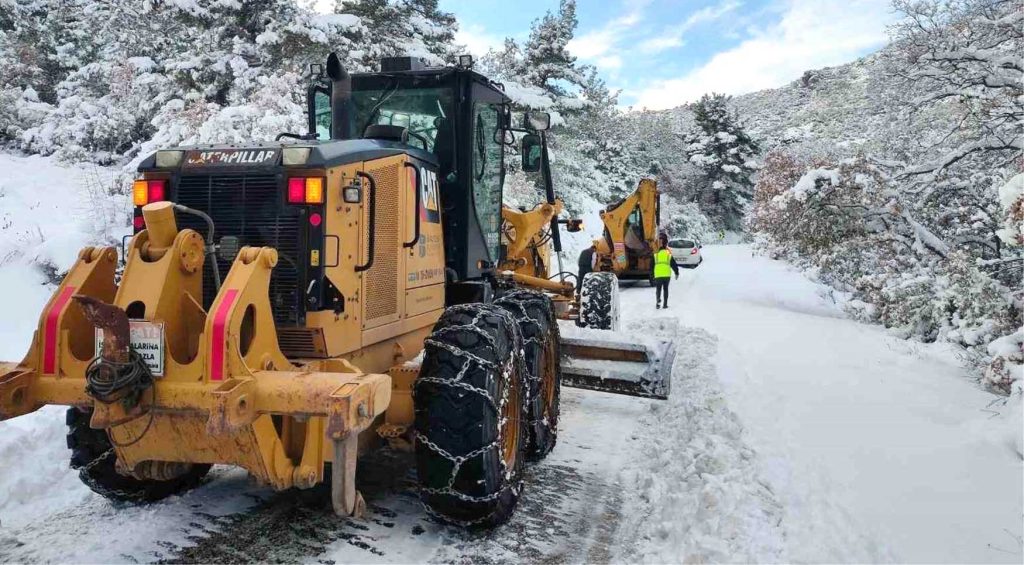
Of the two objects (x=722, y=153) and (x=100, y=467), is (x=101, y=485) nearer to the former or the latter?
(x=100, y=467)

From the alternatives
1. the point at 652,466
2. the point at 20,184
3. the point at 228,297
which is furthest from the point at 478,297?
the point at 20,184

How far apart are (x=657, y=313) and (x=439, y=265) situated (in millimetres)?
10349

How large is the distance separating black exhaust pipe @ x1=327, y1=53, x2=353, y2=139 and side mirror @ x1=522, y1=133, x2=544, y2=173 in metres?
1.59

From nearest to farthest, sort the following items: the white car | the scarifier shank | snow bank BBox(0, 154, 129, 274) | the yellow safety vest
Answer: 1. the scarifier shank
2. snow bank BBox(0, 154, 129, 274)
3. the yellow safety vest
4. the white car

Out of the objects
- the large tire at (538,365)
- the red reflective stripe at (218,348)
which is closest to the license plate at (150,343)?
the red reflective stripe at (218,348)

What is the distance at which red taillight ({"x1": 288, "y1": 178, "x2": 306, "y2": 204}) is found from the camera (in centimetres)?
353

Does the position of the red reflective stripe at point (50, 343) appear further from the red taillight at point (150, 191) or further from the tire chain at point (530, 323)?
the tire chain at point (530, 323)

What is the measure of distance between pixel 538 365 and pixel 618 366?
1.94 m

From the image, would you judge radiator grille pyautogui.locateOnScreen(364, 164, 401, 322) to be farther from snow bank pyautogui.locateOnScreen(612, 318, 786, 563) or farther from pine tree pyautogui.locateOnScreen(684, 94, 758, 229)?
pine tree pyautogui.locateOnScreen(684, 94, 758, 229)

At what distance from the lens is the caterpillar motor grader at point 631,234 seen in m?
18.7

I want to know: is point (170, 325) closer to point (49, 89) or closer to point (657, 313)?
point (657, 313)

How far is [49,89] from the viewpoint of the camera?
20750mm

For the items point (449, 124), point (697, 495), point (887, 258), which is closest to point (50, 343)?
point (449, 124)

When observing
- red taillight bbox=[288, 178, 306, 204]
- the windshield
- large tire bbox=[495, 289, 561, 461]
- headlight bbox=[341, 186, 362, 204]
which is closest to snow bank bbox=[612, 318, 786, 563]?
large tire bbox=[495, 289, 561, 461]
